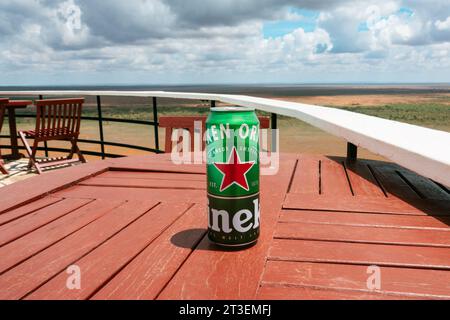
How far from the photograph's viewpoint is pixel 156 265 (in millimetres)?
996

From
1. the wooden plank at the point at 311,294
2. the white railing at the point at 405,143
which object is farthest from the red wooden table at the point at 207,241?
the white railing at the point at 405,143

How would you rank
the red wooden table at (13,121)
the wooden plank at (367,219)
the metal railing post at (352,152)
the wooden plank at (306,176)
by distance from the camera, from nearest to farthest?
the wooden plank at (367,219), the wooden plank at (306,176), the metal railing post at (352,152), the red wooden table at (13,121)

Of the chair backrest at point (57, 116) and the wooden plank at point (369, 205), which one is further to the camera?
the chair backrest at point (57, 116)

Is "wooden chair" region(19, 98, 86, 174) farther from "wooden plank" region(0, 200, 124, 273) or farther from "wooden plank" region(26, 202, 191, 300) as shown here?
"wooden plank" region(26, 202, 191, 300)

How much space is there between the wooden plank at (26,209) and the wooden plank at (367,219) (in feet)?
2.89

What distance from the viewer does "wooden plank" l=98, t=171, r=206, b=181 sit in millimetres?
1923

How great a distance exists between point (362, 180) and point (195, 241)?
1.07 metres

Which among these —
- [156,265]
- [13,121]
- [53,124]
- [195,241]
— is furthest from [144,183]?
[13,121]

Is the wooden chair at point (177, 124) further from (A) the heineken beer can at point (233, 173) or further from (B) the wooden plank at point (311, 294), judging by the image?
(B) the wooden plank at point (311, 294)

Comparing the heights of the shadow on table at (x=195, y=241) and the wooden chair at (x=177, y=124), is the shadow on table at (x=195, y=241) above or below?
below

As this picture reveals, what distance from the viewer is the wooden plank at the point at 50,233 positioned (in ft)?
3.50

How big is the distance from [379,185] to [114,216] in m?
1.16
